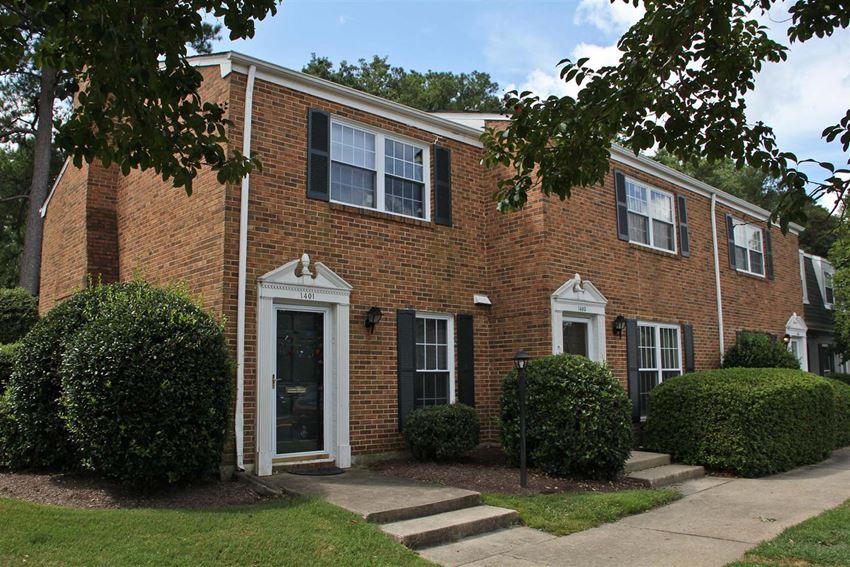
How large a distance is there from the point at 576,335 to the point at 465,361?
228 centimetres

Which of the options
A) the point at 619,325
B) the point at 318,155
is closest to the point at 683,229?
the point at 619,325

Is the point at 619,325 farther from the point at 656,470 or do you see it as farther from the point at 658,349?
the point at 656,470

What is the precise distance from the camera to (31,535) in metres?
5.46

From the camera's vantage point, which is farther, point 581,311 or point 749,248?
point 749,248

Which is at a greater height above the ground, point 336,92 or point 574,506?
point 336,92

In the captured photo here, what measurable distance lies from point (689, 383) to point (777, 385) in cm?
130

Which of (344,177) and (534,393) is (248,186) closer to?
(344,177)

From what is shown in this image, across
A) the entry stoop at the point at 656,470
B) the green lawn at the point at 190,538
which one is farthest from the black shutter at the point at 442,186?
the green lawn at the point at 190,538

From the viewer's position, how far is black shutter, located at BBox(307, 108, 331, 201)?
9469mm

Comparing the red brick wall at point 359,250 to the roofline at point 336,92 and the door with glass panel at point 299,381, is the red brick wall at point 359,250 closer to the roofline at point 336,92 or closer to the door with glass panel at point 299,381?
the roofline at point 336,92

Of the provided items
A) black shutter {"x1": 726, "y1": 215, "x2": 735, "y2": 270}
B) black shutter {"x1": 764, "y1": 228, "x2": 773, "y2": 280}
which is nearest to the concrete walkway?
black shutter {"x1": 726, "y1": 215, "x2": 735, "y2": 270}

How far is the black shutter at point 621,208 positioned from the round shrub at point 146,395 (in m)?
8.37

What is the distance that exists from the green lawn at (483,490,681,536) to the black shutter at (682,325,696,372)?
6.28 m

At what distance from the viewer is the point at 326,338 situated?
30.9 ft
